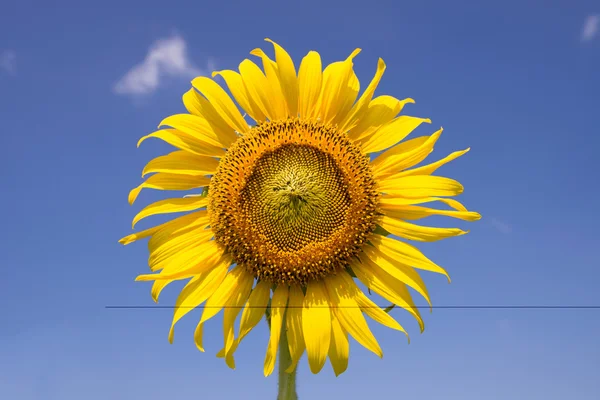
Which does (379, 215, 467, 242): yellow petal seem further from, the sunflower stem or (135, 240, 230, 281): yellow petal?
(135, 240, 230, 281): yellow petal

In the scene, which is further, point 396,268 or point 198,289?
point 198,289

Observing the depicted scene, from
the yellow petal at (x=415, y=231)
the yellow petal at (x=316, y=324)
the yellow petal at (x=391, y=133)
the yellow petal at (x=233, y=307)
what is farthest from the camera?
the yellow petal at (x=391, y=133)

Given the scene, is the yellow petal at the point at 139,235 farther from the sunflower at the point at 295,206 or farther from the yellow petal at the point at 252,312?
the yellow petal at the point at 252,312

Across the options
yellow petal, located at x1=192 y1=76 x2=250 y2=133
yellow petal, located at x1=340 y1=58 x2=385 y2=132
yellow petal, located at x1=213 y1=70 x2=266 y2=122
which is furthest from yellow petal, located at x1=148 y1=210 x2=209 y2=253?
yellow petal, located at x1=340 y1=58 x2=385 y2=132

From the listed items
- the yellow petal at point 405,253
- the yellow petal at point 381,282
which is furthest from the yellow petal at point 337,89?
the yellow petal at point 381,282

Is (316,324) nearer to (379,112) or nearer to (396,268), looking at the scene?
(396,268)

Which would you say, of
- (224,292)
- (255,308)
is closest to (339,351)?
(255,308)
